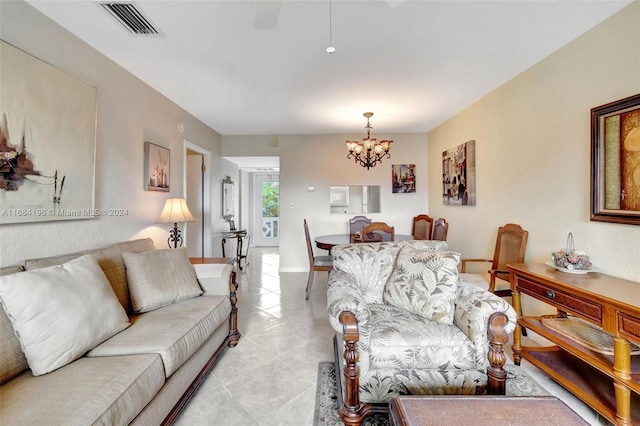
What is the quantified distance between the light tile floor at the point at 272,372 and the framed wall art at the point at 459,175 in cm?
217

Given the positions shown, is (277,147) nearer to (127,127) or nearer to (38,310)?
(127,127)

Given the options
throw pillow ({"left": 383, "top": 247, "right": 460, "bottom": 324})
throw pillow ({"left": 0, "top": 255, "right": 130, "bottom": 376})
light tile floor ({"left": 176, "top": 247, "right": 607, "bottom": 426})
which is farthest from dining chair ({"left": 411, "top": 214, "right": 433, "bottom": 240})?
throw pillow ({"left": 0, "top": 255, "right": 130, "bottom": 376})

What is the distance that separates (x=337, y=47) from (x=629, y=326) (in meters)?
2.52

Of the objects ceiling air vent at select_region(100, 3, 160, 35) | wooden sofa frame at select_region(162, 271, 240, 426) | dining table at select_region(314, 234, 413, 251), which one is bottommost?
wooden sofa frame at select_region(162, 271, 240, 426)

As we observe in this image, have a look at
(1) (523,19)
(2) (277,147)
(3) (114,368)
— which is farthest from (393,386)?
(2) (277,147)

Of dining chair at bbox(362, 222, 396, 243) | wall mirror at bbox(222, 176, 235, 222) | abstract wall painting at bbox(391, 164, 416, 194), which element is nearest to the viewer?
dining chair at bbox(362, 222, 396, 243)

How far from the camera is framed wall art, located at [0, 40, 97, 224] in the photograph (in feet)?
5.02

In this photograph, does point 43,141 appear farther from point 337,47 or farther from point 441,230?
point 441,230

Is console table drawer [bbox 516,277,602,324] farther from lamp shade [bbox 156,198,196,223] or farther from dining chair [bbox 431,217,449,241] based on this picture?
lamp shade [bbox 156,198,196,223]

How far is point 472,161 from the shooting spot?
353 centimetres

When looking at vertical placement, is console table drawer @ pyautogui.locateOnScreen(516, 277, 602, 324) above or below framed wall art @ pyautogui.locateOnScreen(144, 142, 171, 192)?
below

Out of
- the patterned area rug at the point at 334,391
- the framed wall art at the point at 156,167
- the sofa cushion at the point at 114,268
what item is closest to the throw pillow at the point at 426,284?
the patterned area rug at the point at 334,391

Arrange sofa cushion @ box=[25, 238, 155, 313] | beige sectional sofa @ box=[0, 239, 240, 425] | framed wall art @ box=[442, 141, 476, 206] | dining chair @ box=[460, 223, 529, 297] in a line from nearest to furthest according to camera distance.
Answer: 1. beige sectional sofa @ box=[0, 239, 240, 425]
2. sofa cushion @ box=[25, 238, 155, 313]
3. dining chair @ box=[460, 223, 529, 297]
4. framed wall art @ box=[442, 141, 476, 206]

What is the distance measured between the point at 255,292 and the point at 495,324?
3.15m
